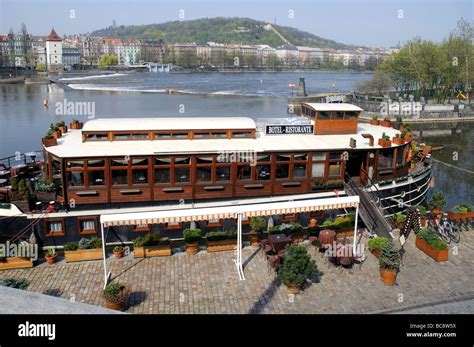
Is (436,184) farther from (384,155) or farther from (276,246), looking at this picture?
(276,246)

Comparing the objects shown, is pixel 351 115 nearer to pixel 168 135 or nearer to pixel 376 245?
pixel 376 245

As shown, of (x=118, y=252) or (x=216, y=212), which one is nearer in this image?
(x=216, y=212)

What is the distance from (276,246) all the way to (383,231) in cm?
530

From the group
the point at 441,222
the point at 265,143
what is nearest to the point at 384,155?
the point at 441,222

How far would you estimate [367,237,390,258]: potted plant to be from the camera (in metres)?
17.3

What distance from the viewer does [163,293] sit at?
14.7 meters

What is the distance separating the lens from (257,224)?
18.1 metres

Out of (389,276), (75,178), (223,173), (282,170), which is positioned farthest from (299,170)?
(75,178)

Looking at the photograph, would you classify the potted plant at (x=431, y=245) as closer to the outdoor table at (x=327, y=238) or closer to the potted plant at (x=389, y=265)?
the potted plant at (x=389, y=265)

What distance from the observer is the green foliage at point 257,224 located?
18094 mm

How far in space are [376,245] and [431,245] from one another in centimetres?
216

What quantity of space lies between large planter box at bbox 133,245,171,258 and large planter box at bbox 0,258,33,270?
3826mm

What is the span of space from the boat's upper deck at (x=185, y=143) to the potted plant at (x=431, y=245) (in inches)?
198

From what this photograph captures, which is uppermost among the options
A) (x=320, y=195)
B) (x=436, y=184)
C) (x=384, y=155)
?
(x=384, y=155)
